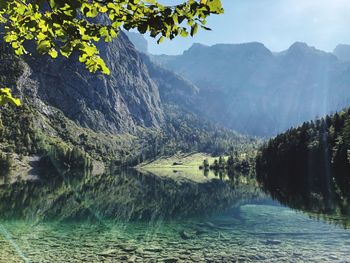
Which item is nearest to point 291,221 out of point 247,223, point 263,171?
point 247,223

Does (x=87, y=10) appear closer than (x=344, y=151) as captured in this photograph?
Yes

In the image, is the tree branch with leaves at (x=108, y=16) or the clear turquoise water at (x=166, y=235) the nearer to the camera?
the tree branch with leaves at (x=108, y=16)

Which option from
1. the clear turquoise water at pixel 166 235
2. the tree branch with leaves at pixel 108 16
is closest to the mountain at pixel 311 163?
the clear turquoise water at pixel 166 235

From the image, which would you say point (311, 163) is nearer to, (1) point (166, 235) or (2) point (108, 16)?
(1) point (166, 235)

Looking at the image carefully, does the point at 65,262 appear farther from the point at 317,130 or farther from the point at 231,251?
the point at 317,130

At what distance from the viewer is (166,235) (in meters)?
A: 47.9

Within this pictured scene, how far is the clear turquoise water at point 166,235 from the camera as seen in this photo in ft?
119

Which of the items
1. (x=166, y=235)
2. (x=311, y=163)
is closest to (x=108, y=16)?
(x=166, y=235)

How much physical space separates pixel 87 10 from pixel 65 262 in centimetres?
3170

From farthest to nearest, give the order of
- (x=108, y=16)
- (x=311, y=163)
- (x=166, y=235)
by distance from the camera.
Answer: (x=311, y=163)
(x=166, y=235)
(x=108, y=16)

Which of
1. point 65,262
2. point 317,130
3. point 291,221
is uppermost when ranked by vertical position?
point 317,130

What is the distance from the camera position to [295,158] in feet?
488

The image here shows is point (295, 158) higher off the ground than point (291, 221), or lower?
higher

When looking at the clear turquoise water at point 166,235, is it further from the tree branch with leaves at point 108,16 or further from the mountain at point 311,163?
the tree branch with leaves at point 108,16
